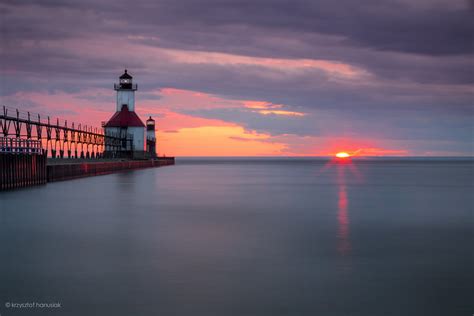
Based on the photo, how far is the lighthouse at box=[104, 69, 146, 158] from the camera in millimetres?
84562

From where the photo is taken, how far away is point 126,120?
84.5m

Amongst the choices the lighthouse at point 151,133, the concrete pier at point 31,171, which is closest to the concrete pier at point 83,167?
the concrete pier at point 31,171

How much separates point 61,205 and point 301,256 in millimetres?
17219

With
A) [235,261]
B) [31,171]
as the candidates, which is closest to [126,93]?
[31,171]

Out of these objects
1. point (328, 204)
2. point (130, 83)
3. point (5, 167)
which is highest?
point (130, 83)

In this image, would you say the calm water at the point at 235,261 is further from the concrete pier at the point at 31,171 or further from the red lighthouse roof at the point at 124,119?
the red lighthouse roof at the point at 124,119

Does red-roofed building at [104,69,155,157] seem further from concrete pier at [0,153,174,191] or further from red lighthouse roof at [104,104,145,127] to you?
concrete pier at [0,153,174,191]

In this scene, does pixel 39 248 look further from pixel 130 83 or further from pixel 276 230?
pixel 130 83

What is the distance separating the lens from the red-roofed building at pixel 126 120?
3329 inches

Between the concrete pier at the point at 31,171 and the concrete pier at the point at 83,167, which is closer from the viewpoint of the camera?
the concrete pier at the point at 31,171

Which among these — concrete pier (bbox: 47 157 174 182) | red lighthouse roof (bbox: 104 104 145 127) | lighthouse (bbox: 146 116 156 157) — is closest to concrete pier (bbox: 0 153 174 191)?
concrete pier (bbox: 47 157 174 182)

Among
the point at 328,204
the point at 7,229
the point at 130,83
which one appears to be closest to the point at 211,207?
the point at 328,204

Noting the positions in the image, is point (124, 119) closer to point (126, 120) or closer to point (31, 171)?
point (126, 120)

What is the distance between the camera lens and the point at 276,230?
20.5 metres
